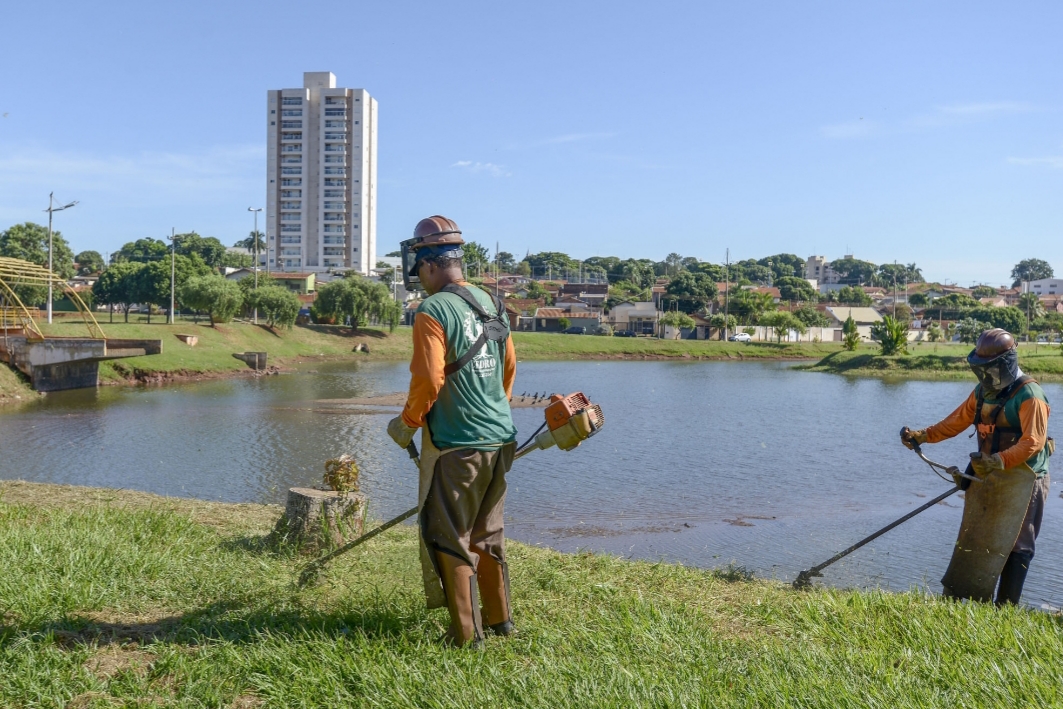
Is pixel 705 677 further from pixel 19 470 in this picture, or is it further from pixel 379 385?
pixel 379 385

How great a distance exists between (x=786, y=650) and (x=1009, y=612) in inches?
71.6

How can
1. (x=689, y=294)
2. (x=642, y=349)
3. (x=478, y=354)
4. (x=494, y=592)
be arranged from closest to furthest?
(x=478, y=354), (x=494, y=592), (x=642, y=349), (x=689, y=294)

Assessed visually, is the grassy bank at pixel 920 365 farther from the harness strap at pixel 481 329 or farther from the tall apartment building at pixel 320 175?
the tall apartment building at pixel 320 175

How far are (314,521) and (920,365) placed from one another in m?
58.1

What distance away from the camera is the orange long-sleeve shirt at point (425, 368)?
4535 millimetres

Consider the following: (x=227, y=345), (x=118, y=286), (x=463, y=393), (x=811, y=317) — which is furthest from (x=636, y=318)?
(x=463, y=393)

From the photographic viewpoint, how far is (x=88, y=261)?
5989 inches

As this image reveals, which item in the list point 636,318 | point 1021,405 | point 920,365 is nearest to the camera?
point 1021,405

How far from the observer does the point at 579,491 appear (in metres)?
15.8

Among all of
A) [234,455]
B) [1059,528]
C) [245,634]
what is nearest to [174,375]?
[234,455]

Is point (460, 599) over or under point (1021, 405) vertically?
under

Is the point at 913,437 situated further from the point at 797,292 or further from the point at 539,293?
the point at 797,292

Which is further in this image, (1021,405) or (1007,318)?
(1007,318)

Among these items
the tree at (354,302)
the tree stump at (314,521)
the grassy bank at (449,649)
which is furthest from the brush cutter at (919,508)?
the tree at (354,302)
